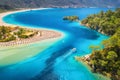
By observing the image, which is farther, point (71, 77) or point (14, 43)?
point (14, 43)

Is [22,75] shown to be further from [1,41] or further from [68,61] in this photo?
[1,41]

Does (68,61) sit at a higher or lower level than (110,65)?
lower

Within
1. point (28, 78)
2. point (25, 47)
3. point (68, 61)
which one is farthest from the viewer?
point (25, 47)

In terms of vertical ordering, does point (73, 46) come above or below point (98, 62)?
below

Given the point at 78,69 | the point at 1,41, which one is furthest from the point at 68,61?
the point at 1,41

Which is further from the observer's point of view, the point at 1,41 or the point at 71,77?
the point at 1,41

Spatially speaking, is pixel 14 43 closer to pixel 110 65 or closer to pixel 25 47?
pixel 25 47

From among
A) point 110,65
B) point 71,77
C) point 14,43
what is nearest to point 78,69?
point 71,77

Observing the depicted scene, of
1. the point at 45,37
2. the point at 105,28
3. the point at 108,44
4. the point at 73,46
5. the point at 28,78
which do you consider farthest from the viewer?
the point at 105,28

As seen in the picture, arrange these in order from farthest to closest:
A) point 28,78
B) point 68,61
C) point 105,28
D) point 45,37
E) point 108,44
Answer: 1. point 105,28
2. point 45,37
3. point 68,61
4. point 108,44
5. point 28,78
